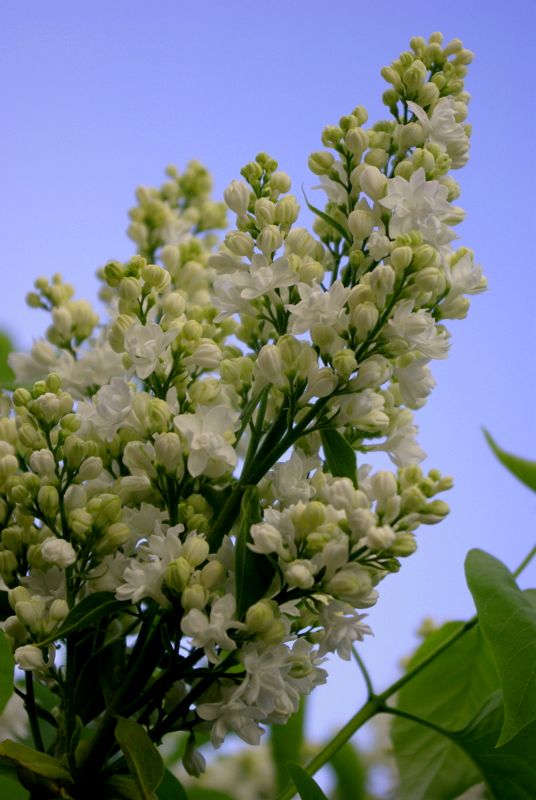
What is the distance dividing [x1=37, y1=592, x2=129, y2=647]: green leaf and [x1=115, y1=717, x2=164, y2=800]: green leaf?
8 cm

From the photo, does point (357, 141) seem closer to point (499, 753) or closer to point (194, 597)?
point (194, 597)

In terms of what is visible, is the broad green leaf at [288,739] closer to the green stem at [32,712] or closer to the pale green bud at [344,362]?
the green stem at [32,712]

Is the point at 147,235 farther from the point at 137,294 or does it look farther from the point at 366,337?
the point at 366,337

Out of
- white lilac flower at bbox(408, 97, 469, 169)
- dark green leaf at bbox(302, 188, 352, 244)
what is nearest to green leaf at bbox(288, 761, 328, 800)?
dark green leaf at bbox(302, 188, 352, 244)

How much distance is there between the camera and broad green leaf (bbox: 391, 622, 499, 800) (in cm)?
113

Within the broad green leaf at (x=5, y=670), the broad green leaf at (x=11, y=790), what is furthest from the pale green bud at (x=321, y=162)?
the broad green leaf at (x=11, y=790)

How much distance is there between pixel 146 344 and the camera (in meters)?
0.79

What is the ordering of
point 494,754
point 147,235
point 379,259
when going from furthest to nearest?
1. point 147,235
2. point 494,754
3. point 379,259

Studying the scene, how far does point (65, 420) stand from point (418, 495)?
1.04 ft

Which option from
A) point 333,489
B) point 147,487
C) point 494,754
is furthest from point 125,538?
point 494,754

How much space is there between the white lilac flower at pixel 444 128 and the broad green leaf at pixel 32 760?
2.04ft

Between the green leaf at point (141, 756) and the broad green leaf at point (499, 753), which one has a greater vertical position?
the green leaf at point (141, 756)

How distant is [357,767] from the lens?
126cm

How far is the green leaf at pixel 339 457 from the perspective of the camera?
0.80 metres
